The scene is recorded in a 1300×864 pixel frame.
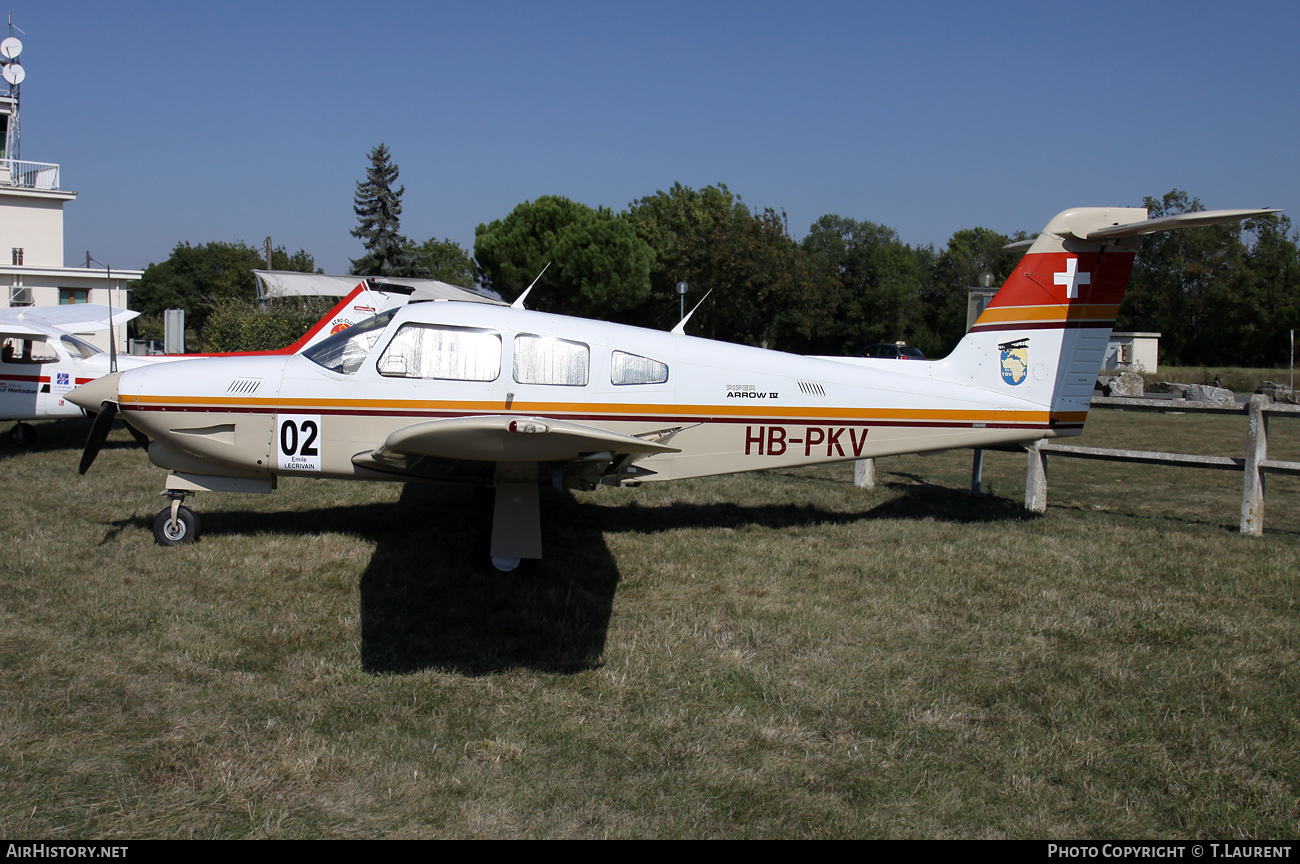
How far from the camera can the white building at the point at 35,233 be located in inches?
1083

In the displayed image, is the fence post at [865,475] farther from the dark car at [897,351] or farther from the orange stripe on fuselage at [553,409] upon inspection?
the dark car at [897,351]

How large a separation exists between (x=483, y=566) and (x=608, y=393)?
173cm

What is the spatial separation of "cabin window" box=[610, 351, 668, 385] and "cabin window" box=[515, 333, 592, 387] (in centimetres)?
24

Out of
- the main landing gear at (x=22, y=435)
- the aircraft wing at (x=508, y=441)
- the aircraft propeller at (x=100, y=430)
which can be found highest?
the aircraft wing at (x=508, y=441)

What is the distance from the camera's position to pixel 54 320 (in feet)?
45.9

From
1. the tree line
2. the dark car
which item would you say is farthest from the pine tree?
the dark car

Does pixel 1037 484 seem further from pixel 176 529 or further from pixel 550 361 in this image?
pixel 176 529

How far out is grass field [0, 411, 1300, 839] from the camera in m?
3.30

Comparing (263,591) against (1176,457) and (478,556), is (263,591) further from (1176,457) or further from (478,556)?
(1176,457)

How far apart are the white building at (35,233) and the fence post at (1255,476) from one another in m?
29.1

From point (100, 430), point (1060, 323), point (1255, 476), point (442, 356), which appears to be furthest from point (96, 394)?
point (1255, 476)

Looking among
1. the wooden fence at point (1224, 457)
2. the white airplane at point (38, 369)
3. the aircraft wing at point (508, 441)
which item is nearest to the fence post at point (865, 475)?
the wooden fence at point (1224, 457)

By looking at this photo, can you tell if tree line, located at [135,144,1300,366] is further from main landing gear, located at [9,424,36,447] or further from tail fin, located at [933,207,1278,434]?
tail fin, located at [933,207,1278,434]

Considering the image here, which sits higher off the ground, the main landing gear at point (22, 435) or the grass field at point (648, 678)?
the main landing gear at point (22, 435)
